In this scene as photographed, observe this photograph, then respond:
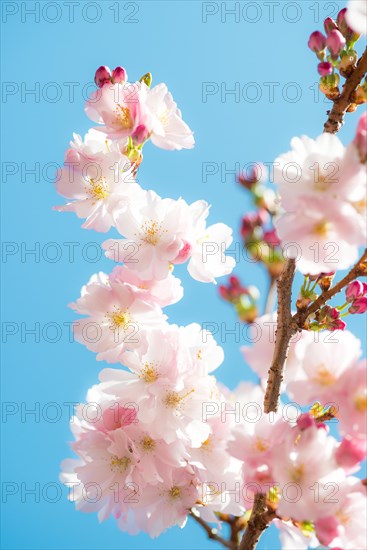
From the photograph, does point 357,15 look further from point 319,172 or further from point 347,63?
point 319,172

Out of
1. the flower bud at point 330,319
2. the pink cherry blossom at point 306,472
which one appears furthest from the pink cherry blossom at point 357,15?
the pink cherry blossom at point 306,472

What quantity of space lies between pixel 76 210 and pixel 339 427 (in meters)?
0.77

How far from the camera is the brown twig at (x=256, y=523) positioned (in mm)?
1457

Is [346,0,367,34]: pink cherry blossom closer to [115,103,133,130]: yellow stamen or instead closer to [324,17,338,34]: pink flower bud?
[324,17,338,34]: pink flower bud

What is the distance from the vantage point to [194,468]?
1.62 m

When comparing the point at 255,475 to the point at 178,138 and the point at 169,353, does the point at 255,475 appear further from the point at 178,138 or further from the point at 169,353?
the point at 178,138

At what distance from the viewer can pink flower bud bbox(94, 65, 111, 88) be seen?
163cm

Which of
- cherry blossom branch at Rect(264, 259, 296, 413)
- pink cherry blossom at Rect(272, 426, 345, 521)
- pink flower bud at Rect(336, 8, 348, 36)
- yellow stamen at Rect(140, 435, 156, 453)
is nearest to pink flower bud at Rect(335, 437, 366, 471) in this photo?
pink cherry blossom at Rect(272, 426, 345, 521)

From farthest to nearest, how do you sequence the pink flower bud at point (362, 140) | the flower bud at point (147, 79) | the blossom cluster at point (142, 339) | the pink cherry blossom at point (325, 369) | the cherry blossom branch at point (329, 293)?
the flower bud at point (147, 79) → the blossom cluster at point (142, 339) → the cherry blossom branch at point (329, 293) → the pink cherry blossom at point (325, 369) → the pink flower bud at point (362, 140)

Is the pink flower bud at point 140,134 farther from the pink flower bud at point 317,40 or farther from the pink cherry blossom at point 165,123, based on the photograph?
the pink flower bud at point 317,40

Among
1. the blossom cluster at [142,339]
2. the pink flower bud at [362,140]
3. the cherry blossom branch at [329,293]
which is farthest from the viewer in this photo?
the blossom cluster at [142,339]

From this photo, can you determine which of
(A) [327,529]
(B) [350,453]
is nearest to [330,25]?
(B) [350,453]

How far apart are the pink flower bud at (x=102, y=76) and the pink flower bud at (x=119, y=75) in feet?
0.05

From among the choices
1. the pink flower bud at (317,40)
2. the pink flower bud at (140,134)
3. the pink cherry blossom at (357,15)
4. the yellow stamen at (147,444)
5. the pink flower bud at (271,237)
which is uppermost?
the pink cherry blossom at (357,15)
